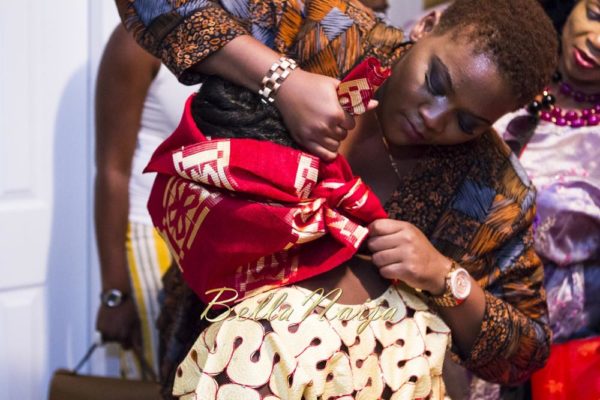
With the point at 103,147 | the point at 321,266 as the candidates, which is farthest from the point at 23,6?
the point at 321,266

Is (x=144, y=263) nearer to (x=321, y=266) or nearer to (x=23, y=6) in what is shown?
(x=23, y=6)

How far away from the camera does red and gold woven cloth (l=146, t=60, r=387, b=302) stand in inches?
30.4

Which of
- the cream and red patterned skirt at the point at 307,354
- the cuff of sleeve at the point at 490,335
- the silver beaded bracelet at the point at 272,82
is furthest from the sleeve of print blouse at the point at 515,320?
the silver beaded bracelet at the point at 272,82

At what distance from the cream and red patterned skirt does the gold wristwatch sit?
7 cm

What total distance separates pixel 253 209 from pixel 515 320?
0.44 m

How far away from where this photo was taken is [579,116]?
1.40m

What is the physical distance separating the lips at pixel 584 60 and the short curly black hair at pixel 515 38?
0.42 metres

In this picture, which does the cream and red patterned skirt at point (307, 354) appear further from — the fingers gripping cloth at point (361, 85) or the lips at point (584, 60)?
the lips at point (584, 60)

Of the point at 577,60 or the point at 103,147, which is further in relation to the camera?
the point at 103,147

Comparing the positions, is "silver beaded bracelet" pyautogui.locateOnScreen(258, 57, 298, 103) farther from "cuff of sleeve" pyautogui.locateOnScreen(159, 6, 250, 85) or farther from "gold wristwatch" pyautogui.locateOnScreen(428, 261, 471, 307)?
"gold wristwatch" pyautogui.locateOnScreen(428, 261, 471, 307)

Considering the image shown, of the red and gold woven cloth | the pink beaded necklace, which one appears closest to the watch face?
the red and gold woven cloth

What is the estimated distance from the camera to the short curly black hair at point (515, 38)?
89cm

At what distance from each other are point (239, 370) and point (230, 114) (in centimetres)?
27

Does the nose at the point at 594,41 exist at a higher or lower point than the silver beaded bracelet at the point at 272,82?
lower
